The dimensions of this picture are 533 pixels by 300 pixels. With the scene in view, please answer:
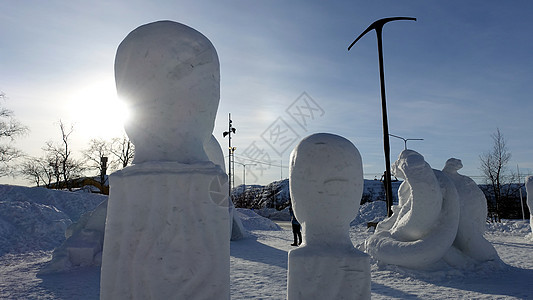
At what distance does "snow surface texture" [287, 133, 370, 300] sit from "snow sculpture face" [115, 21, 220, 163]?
3.56 ft

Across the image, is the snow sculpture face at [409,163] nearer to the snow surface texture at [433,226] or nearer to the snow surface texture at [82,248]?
the snow surface texture at [433,226]

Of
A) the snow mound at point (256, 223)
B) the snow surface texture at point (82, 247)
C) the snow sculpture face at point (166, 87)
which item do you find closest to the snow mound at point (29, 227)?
the snow surface texture at point (82, 247)

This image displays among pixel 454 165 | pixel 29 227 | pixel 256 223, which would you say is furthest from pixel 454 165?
pixel 29 227

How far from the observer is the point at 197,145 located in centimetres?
257

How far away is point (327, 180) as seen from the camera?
10.4 feet

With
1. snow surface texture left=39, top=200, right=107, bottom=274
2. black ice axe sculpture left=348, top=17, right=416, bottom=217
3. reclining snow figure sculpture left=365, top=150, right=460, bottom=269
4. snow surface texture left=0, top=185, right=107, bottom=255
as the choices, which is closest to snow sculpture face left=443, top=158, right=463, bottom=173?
reclining snow figure sculpture left=365, top=150, right=460, bottom=269

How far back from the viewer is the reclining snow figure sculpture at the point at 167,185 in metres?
2.29

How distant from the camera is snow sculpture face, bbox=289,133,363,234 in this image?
3164 millimetres

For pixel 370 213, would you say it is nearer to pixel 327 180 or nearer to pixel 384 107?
pixel 384 107

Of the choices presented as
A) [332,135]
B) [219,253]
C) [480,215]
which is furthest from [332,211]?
[480,215]

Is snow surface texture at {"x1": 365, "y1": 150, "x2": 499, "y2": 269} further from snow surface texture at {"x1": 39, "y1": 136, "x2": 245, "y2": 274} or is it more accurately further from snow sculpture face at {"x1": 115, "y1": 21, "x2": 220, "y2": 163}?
snow sculpture face at {"x1": 115, "y1": 21, "x2": 220, "y2": 163}

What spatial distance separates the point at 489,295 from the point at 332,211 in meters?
3.45

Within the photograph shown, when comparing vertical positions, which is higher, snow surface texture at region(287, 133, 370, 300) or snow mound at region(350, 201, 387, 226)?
snow surface texture at region(287, 133, 370, 300)

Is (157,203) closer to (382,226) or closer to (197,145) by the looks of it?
(197,145)
